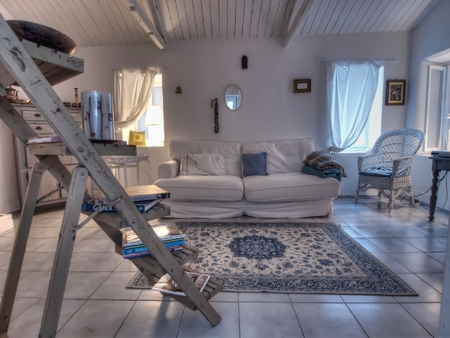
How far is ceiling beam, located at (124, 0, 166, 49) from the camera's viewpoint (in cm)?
244

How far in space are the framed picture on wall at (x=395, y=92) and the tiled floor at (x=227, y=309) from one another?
94.1 inches

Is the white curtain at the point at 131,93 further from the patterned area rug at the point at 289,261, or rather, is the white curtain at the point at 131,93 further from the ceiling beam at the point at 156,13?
the patterned area rug at the point at 289,261

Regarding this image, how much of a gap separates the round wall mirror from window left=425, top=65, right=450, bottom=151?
2599mm

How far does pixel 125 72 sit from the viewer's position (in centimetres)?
365

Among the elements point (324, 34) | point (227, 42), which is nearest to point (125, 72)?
point (227, 42)

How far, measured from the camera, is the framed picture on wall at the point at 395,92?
138 inches

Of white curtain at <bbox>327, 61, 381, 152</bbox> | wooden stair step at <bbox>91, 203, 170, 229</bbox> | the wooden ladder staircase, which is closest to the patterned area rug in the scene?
the wooden ladder staircase

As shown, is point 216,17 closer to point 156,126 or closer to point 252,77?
point 252,77

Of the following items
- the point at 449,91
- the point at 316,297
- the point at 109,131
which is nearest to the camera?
the point at 109,131

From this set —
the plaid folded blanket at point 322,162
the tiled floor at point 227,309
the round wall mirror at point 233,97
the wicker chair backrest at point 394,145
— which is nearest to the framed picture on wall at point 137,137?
the round wall mirror at point 233,97

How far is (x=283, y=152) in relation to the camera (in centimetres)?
340

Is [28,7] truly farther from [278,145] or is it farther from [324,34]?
[324,34]

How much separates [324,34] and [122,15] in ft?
9.32

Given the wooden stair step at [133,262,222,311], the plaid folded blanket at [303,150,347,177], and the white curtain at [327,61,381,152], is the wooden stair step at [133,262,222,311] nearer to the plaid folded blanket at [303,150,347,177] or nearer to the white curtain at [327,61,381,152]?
the plaid folded blanket at [303,150,347,177]
